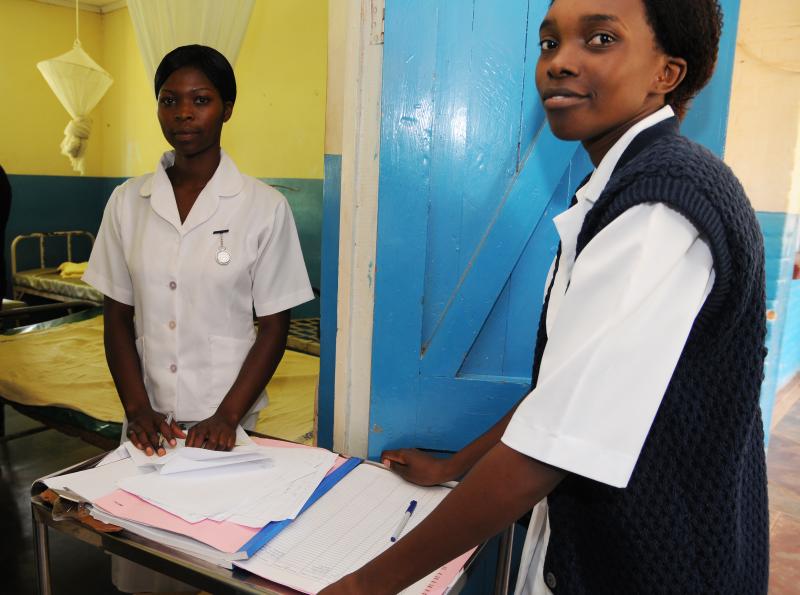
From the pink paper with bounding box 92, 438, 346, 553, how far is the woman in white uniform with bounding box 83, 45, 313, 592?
0.48 m

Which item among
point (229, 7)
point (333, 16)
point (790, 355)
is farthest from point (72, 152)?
point (790, 355)

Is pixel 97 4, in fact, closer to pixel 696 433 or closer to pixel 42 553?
pixel 42 553

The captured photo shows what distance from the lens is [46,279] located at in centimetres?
579

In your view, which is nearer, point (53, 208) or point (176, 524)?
point (176, 524)

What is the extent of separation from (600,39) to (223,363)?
4.07 ft

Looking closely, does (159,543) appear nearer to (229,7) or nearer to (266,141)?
(229,7)

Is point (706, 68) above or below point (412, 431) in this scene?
above

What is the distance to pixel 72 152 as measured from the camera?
5.35m

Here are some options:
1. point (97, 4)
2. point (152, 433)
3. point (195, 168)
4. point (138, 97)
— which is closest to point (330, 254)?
point (195, 168)

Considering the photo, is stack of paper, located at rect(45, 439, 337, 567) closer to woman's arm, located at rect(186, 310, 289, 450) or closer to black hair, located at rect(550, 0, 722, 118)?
woman's arm, located at rect(186, 310, 289, 450)

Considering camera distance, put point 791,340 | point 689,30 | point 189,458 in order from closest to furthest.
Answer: point 689,30 < point 189,458 < point 791,340

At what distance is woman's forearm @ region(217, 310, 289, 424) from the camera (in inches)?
60.3

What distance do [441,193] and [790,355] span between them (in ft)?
14.2

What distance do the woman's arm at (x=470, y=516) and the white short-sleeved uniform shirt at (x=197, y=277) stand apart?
970 mm
